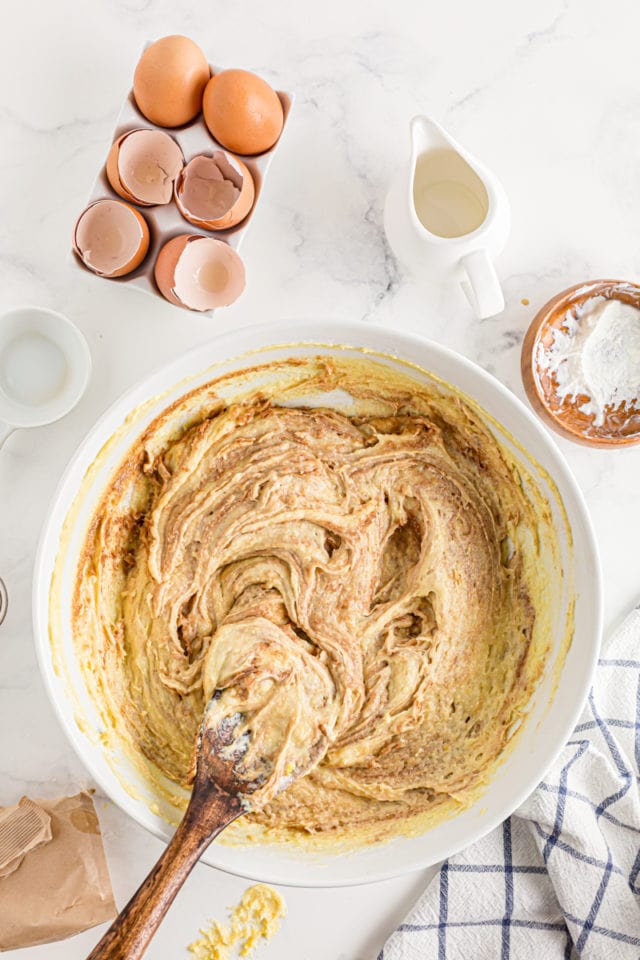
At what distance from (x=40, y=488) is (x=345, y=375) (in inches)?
27.7

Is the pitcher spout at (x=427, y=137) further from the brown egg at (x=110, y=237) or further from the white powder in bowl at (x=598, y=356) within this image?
the brown egg at (x=110, y=237)

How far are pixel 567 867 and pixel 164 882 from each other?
936 mm

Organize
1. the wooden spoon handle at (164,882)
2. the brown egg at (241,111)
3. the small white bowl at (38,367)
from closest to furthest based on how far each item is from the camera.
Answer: the wooden spoon handle at (164,882) < the brown egg at (241,111) < the small white bowl at (38,367)

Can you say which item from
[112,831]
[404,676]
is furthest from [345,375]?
[112,831]

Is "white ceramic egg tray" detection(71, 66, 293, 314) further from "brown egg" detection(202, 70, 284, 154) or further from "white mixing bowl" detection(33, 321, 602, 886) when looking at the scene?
→ "white mixing bowl" detection(33, 321, 602, 886)

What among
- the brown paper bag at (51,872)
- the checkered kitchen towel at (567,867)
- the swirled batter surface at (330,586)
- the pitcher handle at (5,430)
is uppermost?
the pitcher handle at (5,430)

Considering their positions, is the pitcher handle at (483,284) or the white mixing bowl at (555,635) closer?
the white mixing bowl at (555,635)

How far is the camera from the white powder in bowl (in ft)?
6.50

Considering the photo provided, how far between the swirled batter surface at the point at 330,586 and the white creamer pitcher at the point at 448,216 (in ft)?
0.82

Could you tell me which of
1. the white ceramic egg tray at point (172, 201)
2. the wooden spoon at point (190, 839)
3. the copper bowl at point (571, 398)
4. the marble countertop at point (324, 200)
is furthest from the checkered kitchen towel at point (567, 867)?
the white ceramic egg tray at point (172, 201)

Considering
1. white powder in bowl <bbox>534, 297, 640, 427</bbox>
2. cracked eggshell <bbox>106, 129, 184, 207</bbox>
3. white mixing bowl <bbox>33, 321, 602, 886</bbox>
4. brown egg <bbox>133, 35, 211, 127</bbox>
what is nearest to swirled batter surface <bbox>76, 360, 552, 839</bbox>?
white mixing bowl <bbox>33, 321, 602, 886</bbox>

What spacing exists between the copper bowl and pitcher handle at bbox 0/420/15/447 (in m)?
1.10

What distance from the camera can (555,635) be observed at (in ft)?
6.07

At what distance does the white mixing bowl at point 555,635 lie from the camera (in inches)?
67.0
